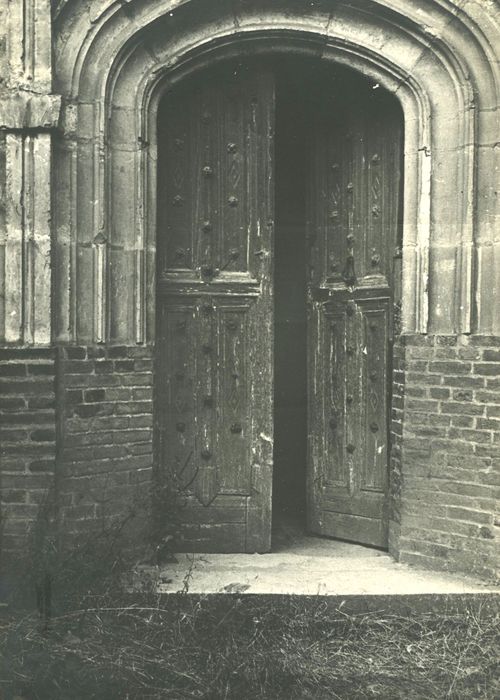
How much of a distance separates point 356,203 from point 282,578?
2576 mm

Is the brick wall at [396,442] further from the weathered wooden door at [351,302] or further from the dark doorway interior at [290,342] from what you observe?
the dark doorway interior at [290,342]

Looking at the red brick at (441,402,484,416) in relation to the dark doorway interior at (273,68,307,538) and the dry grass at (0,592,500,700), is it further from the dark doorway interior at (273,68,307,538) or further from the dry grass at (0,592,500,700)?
the dark doorway interior at (273,68,307,538)

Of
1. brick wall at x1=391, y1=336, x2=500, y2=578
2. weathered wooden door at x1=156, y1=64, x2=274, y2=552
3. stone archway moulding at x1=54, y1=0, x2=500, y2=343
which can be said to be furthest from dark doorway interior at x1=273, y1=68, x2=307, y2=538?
brick wall at x1=391, y1=336, x2=500, y2=578

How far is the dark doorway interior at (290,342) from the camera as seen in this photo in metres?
6.28

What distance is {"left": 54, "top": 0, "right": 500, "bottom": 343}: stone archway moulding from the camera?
15.8ft

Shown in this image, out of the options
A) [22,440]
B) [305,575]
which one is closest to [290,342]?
[305,575]

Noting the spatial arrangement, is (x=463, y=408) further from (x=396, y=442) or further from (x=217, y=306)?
(x=217, y=306)

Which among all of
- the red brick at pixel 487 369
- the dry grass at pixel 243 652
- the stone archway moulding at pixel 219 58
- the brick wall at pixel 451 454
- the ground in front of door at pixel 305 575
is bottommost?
the dry grass at pixel 243 652

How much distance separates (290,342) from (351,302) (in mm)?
953

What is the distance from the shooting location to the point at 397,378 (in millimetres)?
5254

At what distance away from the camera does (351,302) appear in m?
5.61

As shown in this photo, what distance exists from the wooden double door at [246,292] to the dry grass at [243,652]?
1048 millimetres

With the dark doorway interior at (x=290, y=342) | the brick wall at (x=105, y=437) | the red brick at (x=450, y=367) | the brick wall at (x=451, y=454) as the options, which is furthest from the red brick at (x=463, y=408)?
the brick wall at (x=105, y=437)

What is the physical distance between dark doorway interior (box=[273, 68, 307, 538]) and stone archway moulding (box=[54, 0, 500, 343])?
3.82ft
